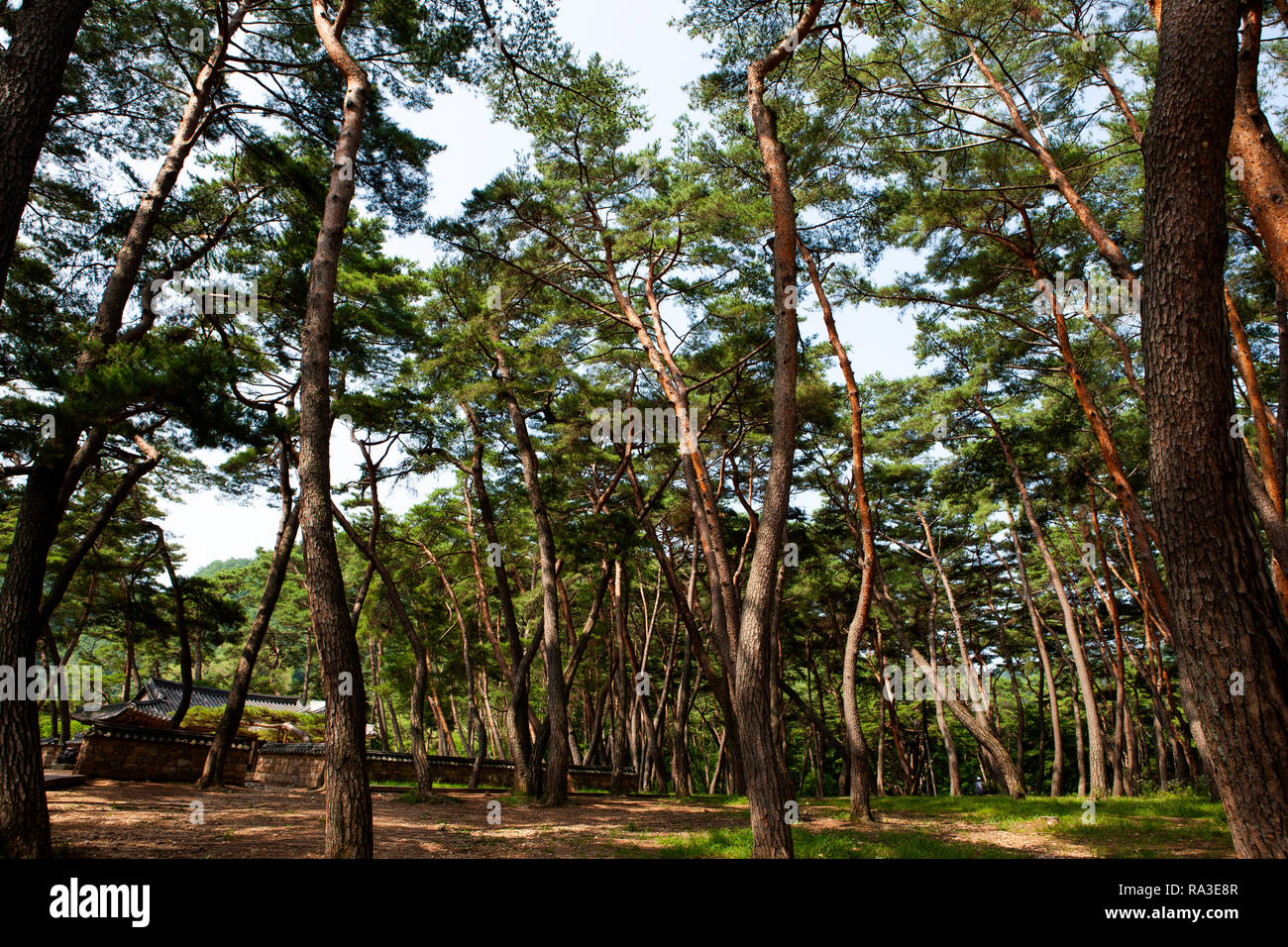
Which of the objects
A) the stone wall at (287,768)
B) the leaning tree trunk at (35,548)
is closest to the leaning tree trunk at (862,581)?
the leaning tree trunk at (35,548)

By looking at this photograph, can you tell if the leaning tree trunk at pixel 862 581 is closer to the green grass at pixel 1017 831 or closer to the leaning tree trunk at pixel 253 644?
the green grass at pixel 1017 831

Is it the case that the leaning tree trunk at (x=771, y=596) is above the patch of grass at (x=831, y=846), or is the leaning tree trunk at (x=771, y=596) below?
above

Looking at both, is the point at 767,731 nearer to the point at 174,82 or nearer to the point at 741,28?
the point at 741,28

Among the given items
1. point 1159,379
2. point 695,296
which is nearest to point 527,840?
point 1159,379

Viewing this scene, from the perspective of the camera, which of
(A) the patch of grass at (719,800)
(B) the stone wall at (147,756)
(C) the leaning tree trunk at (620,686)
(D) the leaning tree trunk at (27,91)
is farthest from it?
(C) the leaning tree trunk at (620,686)

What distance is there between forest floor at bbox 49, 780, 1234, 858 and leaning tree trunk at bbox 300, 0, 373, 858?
5.26 feet

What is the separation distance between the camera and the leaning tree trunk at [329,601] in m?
4.72

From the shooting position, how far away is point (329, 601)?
16.4ft

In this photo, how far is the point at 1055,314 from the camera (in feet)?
31.2

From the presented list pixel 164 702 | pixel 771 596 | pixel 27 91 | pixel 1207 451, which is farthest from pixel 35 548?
pixel 164 702

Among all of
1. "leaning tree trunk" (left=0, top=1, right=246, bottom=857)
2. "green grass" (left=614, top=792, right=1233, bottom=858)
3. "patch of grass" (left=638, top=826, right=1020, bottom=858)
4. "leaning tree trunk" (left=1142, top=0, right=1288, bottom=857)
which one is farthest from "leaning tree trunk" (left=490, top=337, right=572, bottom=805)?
"leaning tree trunk" (left=1142, top=0, right=1288, bottom=857)

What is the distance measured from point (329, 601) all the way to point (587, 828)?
5.62 metres

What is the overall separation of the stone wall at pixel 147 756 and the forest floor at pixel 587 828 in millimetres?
846

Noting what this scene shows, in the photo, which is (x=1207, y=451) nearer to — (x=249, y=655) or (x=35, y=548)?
(x=35, y=548)
